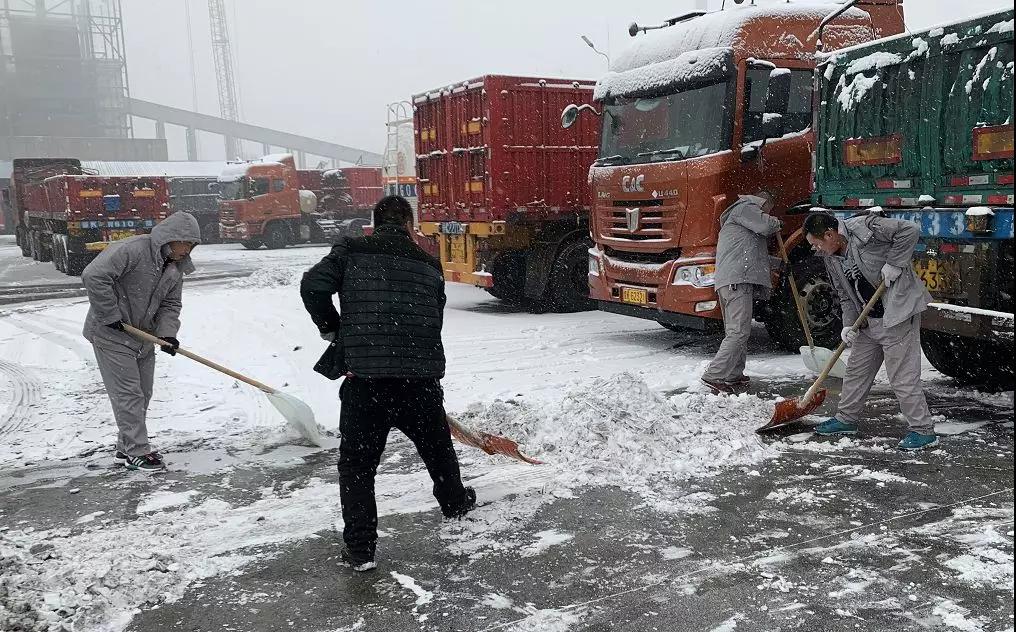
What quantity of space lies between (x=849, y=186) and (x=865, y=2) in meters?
2.83

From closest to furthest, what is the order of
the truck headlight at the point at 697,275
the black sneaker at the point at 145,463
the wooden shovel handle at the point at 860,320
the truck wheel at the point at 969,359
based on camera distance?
the wooden shovel handle at the point at 860,320 < the black sneaker at the point at 145,463 < the truck wheel at the point at 969,359 < the truck headlight at the point at 697,275

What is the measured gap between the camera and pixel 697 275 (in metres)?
8.23

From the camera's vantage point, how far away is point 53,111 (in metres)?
64.0

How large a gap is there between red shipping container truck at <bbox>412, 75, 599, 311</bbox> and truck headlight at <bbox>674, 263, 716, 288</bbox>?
359 centimetres

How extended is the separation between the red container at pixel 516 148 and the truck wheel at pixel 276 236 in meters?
17.6

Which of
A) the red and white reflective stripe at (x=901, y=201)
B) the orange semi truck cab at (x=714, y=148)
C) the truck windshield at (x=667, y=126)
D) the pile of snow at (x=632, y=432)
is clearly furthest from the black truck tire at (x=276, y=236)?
the red and white reflective stripe at (x=901, y=201)

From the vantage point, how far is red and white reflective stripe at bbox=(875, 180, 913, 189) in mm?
6527

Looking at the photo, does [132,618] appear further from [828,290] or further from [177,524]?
[828,290]

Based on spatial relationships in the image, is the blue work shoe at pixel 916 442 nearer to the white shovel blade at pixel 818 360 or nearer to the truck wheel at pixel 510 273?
the white shovel blade at pixel 818 360

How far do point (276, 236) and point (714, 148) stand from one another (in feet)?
75.2

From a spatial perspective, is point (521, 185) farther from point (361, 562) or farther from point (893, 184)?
point (361, 562)

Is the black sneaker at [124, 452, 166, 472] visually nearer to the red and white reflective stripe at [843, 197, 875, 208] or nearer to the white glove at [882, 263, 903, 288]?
the white glove at [882, 263, 903, 288]

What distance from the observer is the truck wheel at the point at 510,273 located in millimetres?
12523

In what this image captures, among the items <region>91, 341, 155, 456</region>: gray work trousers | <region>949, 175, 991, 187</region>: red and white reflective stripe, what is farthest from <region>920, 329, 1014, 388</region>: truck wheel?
<region>91, 341, 155, 456</region>: gray work trousers
